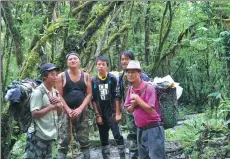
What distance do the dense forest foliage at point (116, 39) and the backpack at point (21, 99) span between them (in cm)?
79

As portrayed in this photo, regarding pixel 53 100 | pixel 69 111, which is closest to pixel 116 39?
pixel 69 111

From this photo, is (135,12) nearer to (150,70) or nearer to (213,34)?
(150,70)

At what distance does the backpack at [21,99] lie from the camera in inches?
200

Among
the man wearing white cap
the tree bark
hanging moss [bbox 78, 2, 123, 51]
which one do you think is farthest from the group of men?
the tree bark

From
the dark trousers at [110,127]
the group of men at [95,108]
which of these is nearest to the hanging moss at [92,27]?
the group of men at [95,108]

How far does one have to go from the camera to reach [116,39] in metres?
12.1

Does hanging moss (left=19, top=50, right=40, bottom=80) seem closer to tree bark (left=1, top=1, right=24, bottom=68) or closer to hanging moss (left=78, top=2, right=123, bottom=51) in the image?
hanging moss (left=78, top=2, right=123, bottom=51)

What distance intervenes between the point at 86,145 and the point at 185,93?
14897 mm

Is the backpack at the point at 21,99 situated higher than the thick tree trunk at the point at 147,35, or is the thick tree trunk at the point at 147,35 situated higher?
the thick tree trunk at the point at 147,35

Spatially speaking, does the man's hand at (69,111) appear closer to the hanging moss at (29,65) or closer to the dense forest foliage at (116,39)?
the dense forest foliage at (116,39)

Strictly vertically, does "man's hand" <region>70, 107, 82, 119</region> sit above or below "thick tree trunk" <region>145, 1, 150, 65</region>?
below

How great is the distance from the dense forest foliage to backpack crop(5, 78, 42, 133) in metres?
0.79

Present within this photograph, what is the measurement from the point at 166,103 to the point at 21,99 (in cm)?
207

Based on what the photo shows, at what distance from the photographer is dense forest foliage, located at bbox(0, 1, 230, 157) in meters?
7.32
